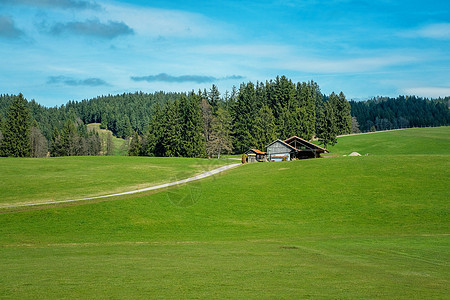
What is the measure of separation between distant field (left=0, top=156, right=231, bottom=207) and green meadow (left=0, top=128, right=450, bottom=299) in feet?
17.0

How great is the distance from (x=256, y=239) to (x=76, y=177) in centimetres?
3725

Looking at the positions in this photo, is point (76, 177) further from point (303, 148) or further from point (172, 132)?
point (172, 132)

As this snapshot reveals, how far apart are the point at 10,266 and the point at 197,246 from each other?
10624 mm

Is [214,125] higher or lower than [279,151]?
higher

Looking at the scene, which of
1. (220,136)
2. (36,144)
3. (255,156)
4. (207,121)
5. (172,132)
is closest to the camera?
(255,156)

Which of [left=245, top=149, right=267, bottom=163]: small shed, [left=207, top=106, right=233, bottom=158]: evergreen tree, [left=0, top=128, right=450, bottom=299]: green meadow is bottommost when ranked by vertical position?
[left=0, top=128, right=450, bottom=299]: green meadow

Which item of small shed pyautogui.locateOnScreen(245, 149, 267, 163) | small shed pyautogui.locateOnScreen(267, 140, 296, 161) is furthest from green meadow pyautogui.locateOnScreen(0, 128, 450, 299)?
small shed pyautogui.locateOnScreen(245, 149, 267, 163)

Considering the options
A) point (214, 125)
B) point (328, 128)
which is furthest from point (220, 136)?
point (328, 128)

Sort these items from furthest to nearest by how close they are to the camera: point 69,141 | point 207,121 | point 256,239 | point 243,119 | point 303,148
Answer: point 69,141, point 243,119, point 207,121, point 303,148, point 256,239

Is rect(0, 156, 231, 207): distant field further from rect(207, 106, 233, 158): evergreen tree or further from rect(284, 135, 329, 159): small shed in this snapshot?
rect(207, 106, 233, 158): evergreen tree

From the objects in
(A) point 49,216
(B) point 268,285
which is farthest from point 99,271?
(A) point 49,216

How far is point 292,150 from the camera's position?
81.8 meters

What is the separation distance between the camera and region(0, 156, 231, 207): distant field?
4303 cm

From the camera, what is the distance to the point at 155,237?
27.3 meters
